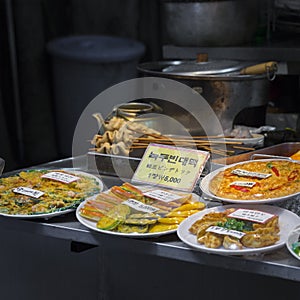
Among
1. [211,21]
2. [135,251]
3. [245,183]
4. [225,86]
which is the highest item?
[211,21]

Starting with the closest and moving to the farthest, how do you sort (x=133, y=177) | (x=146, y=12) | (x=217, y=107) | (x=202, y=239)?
(x=202, y=239), (x=133, y=177), (x=217, y=107), (x=146, y=12)

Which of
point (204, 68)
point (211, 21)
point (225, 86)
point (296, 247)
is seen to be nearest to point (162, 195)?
point (296, 247)

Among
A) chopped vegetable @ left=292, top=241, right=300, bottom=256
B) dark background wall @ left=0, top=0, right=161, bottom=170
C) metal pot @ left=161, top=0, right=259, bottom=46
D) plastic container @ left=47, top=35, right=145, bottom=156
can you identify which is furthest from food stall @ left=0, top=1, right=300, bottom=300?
dark background wall @ left=0, top=0, right=161, bottom=170

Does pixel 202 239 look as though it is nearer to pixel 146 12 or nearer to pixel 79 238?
pixel 79 238

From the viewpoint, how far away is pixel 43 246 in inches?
75.2

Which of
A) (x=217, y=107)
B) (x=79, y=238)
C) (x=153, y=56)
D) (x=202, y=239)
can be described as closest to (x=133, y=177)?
(x=79, y=238)

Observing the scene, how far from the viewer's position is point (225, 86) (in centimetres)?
256

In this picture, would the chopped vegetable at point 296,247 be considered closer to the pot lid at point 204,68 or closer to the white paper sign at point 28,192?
the white paper sign at point 28,192

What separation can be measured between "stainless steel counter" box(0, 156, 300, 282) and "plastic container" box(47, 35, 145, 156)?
7.47 ft

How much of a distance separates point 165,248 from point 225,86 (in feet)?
3.88

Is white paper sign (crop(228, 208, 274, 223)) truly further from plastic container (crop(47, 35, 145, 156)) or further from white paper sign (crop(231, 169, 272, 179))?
plastic container (crop(47, 35, 145, 156))

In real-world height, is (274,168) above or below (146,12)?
below

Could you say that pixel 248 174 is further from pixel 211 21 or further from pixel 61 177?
pixel 211 21

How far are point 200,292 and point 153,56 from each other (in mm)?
2403
